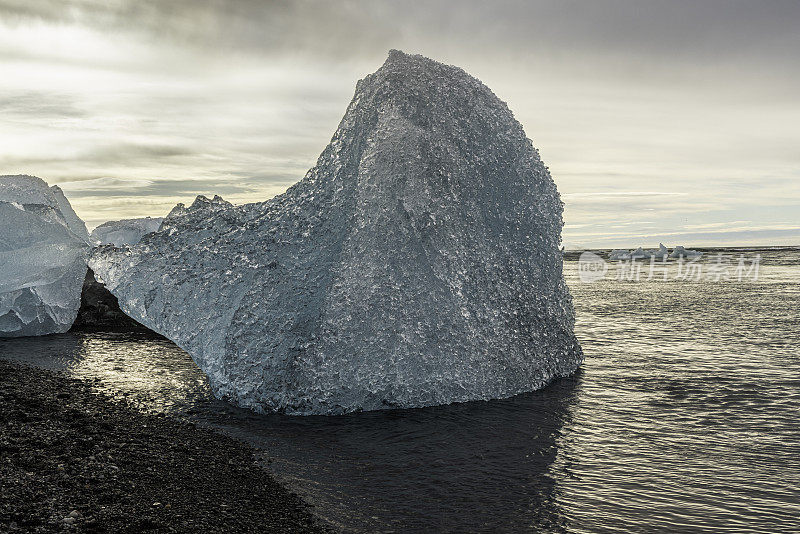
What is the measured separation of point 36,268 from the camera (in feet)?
62.1

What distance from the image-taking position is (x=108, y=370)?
13.6 m

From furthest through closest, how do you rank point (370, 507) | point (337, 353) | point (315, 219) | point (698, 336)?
point (698, 336), point (315, 219), point (337, 353), point (370, 507)

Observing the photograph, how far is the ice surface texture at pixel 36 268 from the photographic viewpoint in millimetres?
18672

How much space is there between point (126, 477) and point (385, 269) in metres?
5.51

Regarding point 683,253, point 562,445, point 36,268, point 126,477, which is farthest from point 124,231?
point 683,253

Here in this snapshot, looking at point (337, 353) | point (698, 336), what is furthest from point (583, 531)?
point (698, 336)

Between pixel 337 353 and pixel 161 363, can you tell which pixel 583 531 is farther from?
pixel 161 363

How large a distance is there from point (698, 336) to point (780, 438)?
9.37m

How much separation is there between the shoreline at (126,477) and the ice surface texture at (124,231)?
733 inches

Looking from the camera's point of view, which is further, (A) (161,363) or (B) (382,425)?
(A) (161,363)

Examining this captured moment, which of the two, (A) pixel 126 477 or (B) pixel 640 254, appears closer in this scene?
(A) pixel 126 477
